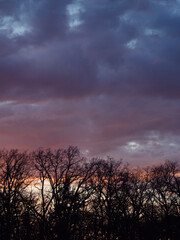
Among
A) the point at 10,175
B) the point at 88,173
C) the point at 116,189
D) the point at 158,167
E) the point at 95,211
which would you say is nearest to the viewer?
the point at 10,175

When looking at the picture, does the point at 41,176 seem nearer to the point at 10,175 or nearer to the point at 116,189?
the point at 10,175

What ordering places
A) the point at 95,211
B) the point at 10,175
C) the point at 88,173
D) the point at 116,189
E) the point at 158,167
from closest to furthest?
the point at 10,175 → the point at 88,173 → the point at 116,189 → the point at 95,211 → the point at 158,167

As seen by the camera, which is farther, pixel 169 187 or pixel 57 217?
pixel 169 187

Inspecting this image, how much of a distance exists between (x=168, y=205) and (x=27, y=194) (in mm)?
29518

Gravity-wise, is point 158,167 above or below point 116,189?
above

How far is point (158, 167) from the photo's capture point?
Answer: 61.6m

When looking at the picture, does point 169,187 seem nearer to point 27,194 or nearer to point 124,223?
point 124,223

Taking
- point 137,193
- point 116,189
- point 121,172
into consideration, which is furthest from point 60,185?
point 137,193

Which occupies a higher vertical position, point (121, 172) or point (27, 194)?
point (121, 172)

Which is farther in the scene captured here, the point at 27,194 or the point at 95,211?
the point at 95,211

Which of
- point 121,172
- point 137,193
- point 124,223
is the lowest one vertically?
Result: point 124,223

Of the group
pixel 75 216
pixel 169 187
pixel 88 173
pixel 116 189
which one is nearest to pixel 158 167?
pixel 169 187

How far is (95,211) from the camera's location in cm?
5606

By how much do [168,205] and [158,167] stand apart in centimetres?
847
